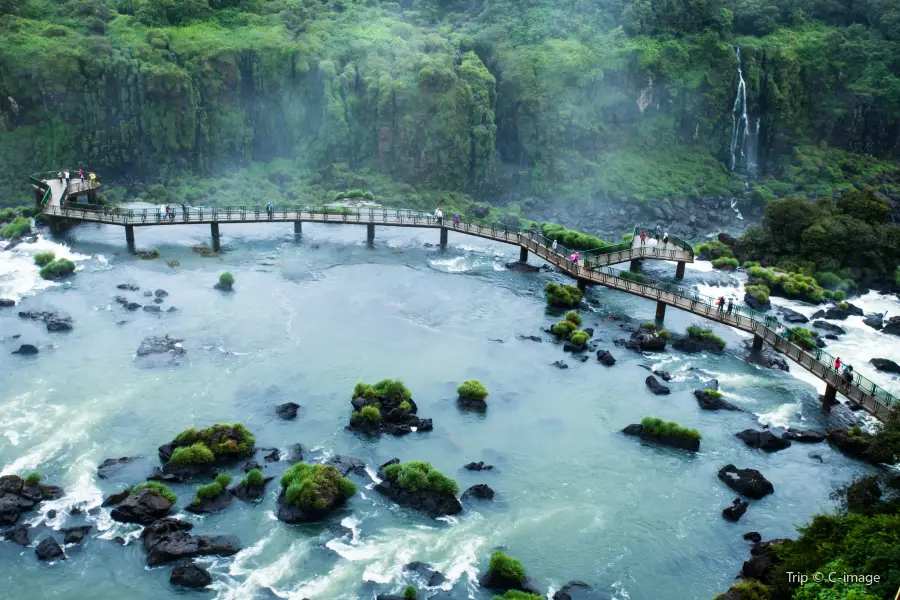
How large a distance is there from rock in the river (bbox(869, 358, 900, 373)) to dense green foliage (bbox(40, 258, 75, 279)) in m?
75.5

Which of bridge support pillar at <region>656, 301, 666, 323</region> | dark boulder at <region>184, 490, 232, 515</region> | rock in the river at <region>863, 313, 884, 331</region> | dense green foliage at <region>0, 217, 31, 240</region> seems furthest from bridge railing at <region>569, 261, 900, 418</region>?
dense green foliage at <region>0, 217, 31, 240</region>

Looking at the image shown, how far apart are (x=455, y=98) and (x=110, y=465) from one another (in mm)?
83937

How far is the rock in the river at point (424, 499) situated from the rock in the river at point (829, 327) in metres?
44.1

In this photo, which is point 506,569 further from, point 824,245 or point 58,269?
point 824,245

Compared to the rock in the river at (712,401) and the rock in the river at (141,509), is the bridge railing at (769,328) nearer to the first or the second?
the rock in the river at (712,401)

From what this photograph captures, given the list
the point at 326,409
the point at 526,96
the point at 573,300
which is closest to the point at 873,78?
the point at 526,96

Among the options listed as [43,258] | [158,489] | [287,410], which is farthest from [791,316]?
[43,258]

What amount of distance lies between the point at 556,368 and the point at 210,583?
35.0 meters

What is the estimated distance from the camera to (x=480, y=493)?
5594 cm

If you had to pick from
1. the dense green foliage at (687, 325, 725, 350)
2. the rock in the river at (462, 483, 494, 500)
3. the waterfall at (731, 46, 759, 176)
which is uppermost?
the waterfall at (731, 46, 759, 176)

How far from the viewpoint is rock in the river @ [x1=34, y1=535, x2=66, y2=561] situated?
1939 inches

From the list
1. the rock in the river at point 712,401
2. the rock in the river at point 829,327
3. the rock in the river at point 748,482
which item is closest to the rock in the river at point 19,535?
the rock in the river at point 748,482

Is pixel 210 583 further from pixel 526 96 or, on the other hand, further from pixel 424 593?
pixel 526 96

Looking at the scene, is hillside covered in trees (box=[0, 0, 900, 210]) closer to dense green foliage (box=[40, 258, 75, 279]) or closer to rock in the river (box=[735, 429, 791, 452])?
dense green foliage (box=[40, 258, 75, 279])
